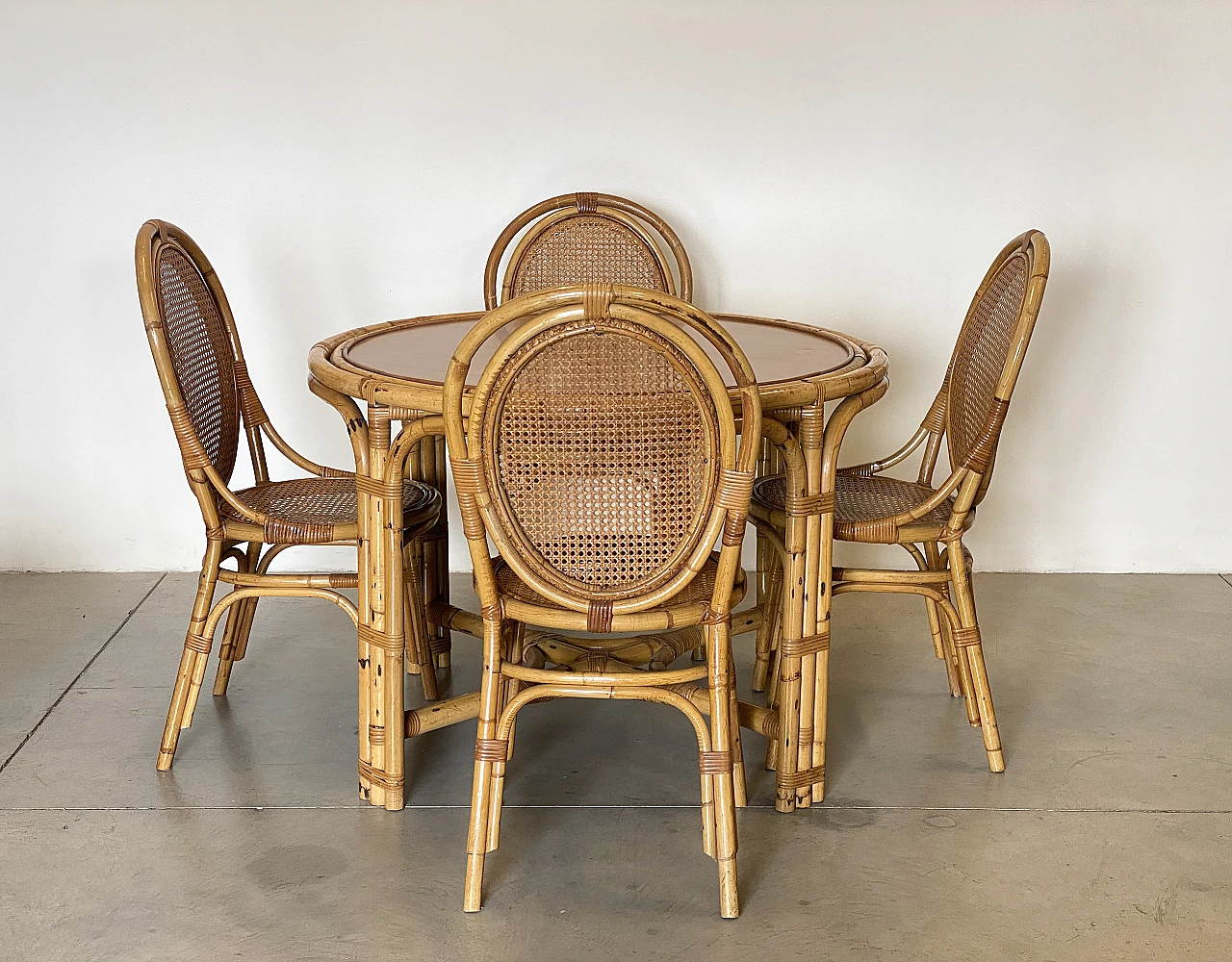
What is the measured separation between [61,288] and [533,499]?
7.83 feet

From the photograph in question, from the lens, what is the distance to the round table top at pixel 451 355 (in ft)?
7.68

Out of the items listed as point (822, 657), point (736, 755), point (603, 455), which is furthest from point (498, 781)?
point (822, 657)

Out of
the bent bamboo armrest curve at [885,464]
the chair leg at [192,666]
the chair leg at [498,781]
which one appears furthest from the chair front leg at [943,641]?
the chair leg at [192,666]

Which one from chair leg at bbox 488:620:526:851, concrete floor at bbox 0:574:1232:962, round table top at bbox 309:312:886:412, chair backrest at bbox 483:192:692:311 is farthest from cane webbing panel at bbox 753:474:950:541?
chair backrest at bbox 483:192:692:311

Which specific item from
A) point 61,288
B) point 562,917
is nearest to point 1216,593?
point 562,917

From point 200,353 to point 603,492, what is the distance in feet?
3.67

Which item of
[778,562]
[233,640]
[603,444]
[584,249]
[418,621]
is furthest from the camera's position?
[584,249]

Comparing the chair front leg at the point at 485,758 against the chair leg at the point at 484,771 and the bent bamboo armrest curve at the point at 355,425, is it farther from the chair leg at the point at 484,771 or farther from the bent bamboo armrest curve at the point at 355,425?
the bent bamboo armrest curve at the point at 355,425

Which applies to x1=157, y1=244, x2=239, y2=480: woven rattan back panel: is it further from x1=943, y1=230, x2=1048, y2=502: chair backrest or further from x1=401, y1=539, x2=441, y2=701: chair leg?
x1=943, y1=230, x2=1048, y2=502: chair backrest

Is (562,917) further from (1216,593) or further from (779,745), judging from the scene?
(1216,593)

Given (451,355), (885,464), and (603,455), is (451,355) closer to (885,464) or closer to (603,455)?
(603,455)

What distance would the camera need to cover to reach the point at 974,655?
8.98ft

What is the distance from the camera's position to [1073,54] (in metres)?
3.75

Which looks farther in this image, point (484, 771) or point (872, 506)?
point (872, 506)
